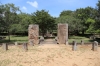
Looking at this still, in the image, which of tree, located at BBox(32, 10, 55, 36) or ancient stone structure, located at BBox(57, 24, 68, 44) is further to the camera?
tree, located at BBox(32, 10, 55, 36)

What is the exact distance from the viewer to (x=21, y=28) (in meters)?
38.8

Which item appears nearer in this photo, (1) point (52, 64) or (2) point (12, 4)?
(1) point (52, 64)

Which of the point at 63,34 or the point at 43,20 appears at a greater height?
the point at 43,20

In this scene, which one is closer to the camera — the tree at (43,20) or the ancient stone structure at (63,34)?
the ancient stone structure at (63,34)

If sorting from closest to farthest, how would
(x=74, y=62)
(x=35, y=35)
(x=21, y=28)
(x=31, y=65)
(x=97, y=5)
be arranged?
1. (x=31, y=65)
2. (x=74, y=62)
3. (x=35, y=35)
4. (x=97, y=5)
5. (x=21, y=28)

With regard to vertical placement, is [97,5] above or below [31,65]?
above

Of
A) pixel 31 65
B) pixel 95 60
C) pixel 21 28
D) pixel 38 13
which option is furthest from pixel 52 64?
pixel 21 28

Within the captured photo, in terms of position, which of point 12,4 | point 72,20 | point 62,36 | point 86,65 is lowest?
point 86,65

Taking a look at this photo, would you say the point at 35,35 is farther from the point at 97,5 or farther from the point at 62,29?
the point at 97,5

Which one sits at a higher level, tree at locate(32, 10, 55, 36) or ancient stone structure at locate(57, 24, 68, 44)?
tree at locate(32, 10, 55, 36)

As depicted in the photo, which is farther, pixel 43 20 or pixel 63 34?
pixel 43 20

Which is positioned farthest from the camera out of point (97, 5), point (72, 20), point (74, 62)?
point (72, 20)

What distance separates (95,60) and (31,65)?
4.42m

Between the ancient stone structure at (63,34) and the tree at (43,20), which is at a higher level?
the tree at (43,20)
